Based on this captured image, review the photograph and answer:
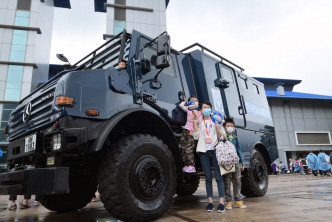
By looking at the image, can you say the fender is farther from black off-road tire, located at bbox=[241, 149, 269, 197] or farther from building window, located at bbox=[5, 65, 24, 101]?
building window, located at bbox=[5, 65, 24, 101]

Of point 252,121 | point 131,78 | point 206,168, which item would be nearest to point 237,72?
point 252,121

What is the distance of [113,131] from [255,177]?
12.5 feet

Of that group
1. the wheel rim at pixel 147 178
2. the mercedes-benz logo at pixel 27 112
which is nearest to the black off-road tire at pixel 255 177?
the wheel rim at pixel 147 178

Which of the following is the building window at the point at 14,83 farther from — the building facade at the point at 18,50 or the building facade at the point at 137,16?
the building facade at the point at 137,16

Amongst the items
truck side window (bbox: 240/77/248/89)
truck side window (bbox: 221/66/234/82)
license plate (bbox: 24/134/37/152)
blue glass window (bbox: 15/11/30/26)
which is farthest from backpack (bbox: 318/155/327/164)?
blue glass window (bbox: 15/11/30/26)

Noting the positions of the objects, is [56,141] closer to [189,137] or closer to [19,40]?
[189,137]

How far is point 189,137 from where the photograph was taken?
13.4ft

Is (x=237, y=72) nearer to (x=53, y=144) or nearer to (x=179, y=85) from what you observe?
(x=179, y=85)

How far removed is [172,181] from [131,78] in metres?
1.56

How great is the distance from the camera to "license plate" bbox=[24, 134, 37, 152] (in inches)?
123

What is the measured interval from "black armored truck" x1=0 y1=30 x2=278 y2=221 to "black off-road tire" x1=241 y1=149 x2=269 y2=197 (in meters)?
1.81

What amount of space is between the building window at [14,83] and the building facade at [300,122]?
26.5m

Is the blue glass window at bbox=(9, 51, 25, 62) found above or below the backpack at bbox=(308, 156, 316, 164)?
above

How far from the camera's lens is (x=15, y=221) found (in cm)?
384
